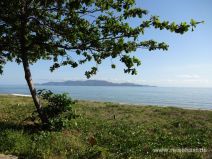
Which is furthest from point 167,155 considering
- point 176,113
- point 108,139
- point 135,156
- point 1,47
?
point 176,113

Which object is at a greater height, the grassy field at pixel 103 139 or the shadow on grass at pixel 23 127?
the shadow on grass at pixel 23 127

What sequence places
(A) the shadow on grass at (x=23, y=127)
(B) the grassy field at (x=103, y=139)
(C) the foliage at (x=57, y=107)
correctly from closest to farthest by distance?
(B) the grassy field at (x=103, y=139), (A) the shadow on grass at (x=23, y=127), (C) the foliage at (x=57, y=107)

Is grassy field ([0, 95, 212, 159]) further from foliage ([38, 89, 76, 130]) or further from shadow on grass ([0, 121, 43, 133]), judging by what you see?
foliage ([38, 89, 76, 130])

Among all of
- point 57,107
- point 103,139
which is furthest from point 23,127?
point 103,139

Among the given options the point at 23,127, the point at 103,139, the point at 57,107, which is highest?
the point at 57,107

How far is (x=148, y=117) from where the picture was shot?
30219 mm

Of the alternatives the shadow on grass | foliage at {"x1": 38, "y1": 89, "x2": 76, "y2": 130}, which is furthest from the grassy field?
foliage at {"x1": 38, "y1": 89, "x2": 76, "y2": 130}

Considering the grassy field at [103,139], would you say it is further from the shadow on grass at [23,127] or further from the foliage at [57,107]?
the foliage at [57,107]

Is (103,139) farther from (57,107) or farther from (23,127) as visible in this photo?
(23,127)

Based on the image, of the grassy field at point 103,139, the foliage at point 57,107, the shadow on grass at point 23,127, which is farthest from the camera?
the foliage at point 57,107

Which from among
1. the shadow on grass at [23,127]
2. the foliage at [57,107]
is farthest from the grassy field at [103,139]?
the foliage at [57,107]

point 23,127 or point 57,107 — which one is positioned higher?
point 57,107

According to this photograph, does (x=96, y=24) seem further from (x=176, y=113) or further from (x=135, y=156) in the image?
(x=176, y=113)

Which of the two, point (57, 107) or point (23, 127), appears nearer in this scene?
point (23, 127)
